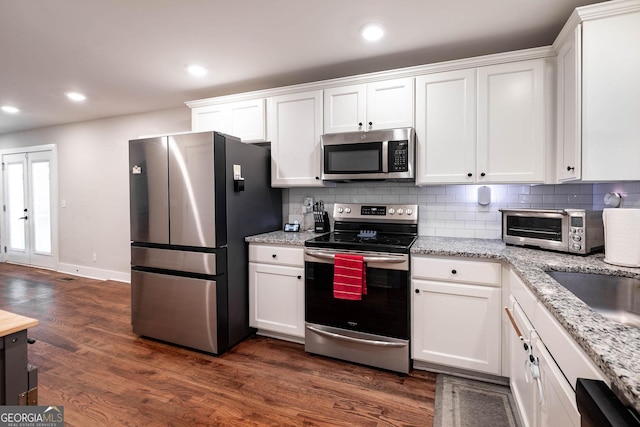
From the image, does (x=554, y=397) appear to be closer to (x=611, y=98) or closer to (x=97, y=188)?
Answer: (x=611, y=98)

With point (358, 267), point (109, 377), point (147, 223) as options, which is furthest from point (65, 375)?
point (358, 267)

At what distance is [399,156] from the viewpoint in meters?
2.36

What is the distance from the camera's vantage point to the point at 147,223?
265 cm

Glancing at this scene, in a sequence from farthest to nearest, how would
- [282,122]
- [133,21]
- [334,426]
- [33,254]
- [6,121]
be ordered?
[33,254]
[6,121]
[282,122]
[133,21]
[334,426]

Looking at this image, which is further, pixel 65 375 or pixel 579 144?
pixel 65 375

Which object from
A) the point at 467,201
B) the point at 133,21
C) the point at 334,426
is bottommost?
the point at 334,426

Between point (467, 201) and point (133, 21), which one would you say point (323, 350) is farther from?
point (133, 21)

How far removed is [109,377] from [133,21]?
7.97ft

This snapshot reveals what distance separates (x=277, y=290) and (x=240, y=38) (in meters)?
1.97

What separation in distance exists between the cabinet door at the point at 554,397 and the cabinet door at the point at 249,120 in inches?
102

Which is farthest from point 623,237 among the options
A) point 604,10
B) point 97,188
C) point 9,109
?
point 9,109

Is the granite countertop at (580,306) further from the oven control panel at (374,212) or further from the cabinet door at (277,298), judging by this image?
the cabinet door at (277,298)

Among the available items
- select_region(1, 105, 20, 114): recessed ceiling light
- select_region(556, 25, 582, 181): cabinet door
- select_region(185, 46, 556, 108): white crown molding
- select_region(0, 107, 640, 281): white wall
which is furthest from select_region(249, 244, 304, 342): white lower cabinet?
select_region(1, 105, 20, 114): recessed ceiling light

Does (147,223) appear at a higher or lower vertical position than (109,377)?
higher
